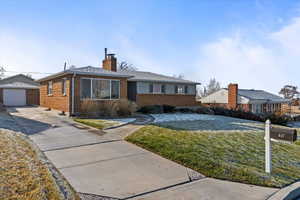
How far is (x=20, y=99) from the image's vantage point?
2628 centimetres

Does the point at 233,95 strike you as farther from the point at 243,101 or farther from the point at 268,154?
the point at 268,154

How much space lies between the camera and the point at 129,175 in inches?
164

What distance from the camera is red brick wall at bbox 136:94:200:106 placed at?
19.3 meters

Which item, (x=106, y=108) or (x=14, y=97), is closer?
(x=106, y=108)

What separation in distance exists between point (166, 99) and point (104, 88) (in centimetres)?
823

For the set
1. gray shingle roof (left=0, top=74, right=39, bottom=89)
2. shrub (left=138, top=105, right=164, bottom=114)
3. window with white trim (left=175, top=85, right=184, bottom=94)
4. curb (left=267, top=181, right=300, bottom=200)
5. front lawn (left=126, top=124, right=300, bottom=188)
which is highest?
gray shingle roof (left=0, top=74, right=39, bottom=89)

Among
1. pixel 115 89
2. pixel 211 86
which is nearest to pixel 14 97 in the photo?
pixel 115 89

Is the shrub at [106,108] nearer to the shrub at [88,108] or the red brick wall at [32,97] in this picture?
the shrub at [88,108]

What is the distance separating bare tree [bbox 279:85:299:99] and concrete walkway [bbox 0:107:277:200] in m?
53.2

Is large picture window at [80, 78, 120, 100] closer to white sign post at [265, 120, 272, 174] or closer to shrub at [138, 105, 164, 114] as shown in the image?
shrub at [138, 105, 164, 114]

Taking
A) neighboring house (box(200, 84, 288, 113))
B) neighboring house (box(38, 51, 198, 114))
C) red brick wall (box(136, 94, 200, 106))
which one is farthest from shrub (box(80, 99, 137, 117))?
neighboring house (box(200, 84, 288, 113))

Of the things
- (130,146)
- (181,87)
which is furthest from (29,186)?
(181,87)

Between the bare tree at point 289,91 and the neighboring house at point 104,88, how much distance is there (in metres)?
37.8

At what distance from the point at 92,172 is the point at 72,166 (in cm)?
65
